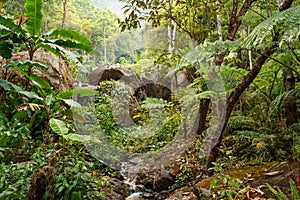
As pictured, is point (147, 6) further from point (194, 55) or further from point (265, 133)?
point (265, 133)

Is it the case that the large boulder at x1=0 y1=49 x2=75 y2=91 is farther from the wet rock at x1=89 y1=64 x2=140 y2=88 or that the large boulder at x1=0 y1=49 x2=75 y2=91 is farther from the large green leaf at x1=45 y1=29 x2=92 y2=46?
the wet rock at x1=89 y1=64 x2=140 y2=88

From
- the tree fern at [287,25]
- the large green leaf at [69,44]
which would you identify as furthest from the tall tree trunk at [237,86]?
the large green leaf at [69,44]

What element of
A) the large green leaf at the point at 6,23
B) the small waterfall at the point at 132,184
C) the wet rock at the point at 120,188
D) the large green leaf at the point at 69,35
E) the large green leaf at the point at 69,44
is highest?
the large green leaf at the point at 6,23

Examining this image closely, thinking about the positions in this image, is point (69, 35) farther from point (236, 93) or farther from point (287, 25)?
point (287, 25)

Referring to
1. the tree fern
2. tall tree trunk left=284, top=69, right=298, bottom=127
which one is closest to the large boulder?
tall tree trunk left=284, top=69, right=298, bottom=127

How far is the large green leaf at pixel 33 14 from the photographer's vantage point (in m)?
3.09

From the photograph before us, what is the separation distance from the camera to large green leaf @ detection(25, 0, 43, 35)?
3090 mm

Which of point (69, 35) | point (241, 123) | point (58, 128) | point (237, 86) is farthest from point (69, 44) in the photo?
point (241, 123)

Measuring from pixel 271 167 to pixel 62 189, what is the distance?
1815 millimetres

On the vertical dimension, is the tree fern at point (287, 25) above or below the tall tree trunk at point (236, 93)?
above

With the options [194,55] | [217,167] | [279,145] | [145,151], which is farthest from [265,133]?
[145,151]

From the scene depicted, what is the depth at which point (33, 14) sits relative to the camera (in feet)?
10.2

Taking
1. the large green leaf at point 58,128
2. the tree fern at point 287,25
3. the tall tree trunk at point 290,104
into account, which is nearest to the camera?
the tree fern at point 287,25

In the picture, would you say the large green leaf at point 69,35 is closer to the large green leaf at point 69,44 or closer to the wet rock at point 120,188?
the large green leaf at point 69,44
